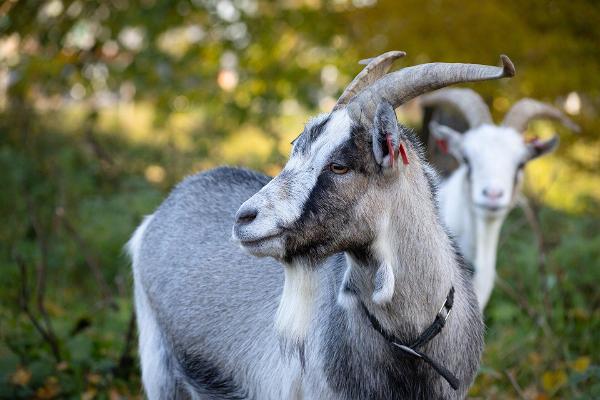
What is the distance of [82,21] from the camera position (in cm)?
668

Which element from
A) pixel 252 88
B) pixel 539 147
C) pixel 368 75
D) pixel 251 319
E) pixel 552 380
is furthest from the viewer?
pixel 252 88

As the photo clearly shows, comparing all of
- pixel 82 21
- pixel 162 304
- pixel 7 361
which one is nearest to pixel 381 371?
pixel 162 304

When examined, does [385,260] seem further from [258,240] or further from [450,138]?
[450,138]

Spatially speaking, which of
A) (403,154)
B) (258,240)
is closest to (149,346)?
(258,240)

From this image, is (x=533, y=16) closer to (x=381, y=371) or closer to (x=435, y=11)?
(x=435, y=11)

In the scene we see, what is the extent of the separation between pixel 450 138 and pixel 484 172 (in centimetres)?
47

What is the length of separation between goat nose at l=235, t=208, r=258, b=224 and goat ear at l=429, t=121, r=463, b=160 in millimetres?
2876

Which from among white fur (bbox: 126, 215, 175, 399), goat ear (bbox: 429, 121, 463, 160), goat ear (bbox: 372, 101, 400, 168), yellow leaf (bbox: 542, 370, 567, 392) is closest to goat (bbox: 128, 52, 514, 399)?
goat ear (bbox: 372, 101, 400, 168)

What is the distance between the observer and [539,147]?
495 cm

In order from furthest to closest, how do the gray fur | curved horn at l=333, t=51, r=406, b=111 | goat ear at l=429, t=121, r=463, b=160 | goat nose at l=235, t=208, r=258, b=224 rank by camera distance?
goat ear at l=429, t=121, r=463, b=160 → curved horn at l=333, t=51, r=406, b=111 → the gray fur → goat nose at l=235, t=208, r=258, b=224

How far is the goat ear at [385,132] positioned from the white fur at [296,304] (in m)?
0.45

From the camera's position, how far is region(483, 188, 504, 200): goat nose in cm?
456

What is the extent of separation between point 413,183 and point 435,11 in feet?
14.5

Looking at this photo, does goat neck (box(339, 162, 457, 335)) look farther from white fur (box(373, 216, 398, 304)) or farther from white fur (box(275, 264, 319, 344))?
white fur (box(275, 264, 319, 344))
